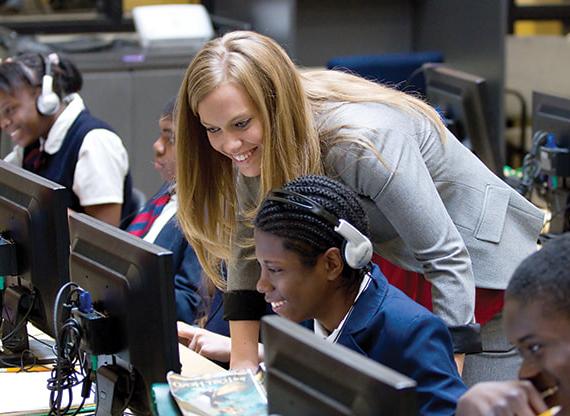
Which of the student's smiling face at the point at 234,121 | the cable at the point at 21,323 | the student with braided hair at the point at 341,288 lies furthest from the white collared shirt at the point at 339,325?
the cable at the point at 21,323

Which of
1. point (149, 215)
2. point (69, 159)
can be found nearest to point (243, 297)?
point (149, 215)

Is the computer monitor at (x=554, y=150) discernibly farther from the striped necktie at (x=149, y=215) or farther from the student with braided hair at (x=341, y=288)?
the student with braided hair at (x=341, y=288)

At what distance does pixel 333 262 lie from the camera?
188 centimetres

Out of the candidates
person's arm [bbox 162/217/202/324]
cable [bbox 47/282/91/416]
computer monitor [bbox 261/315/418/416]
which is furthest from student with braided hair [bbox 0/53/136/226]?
computer monitor [bbox 261/315/418/416]

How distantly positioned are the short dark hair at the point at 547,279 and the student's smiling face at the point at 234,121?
0.79 m

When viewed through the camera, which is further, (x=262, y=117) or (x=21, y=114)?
(x=21, y=114)

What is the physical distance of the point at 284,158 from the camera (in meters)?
2.14

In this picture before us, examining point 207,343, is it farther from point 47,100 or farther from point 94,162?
point 47,100

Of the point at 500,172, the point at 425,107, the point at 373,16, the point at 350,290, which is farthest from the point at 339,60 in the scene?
the point at 350,290

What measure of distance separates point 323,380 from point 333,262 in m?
0.50

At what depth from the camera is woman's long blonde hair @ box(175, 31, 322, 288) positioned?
7.03 ft

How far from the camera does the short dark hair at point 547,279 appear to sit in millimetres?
1419

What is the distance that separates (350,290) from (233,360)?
497mm

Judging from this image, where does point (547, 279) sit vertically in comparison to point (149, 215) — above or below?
above
